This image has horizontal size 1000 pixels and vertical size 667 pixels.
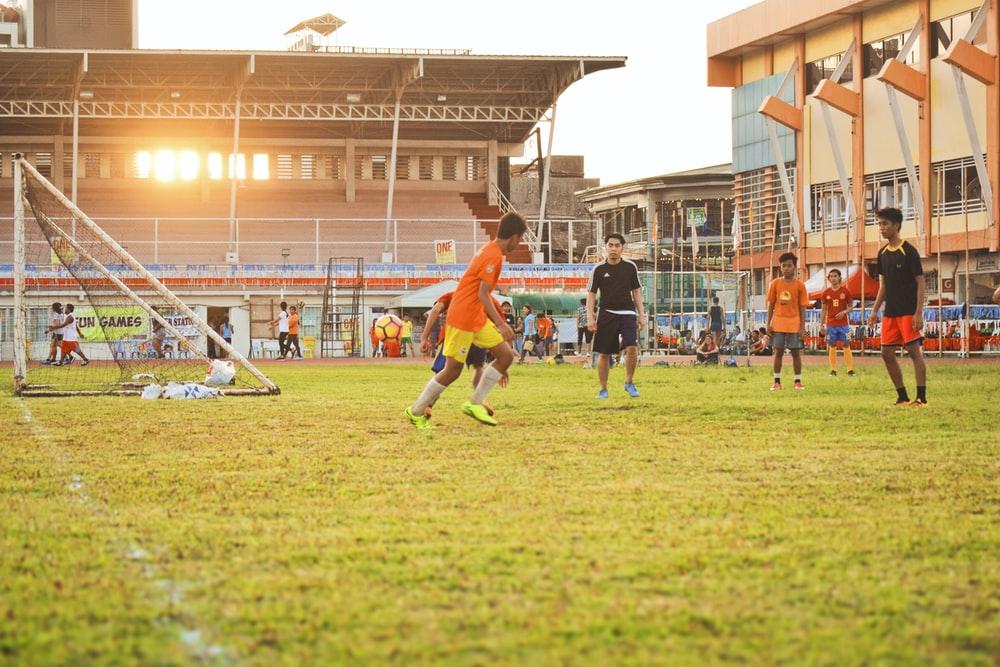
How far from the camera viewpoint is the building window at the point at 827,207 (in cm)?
4922

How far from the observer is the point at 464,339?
12.1 m

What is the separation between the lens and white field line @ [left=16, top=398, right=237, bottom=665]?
405 cm

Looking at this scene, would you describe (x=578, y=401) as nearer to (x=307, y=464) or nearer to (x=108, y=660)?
(x=307, y=464)

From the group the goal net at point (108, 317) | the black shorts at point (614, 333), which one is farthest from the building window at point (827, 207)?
the black shorts at point (614, 333)

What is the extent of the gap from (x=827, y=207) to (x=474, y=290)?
39.8 metres

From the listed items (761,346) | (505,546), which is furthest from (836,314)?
(761,346)

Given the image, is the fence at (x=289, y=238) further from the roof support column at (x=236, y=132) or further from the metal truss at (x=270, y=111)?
the metal truss at (x=270, y=111)

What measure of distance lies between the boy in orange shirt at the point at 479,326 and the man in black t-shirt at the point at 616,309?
12.6 ft

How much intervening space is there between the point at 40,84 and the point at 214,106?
6316mm

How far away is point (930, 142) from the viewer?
44.1 m

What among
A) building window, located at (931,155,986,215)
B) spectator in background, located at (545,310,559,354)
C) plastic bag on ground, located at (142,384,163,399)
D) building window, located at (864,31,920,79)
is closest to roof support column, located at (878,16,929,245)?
building window, located at (931,155,986,215)

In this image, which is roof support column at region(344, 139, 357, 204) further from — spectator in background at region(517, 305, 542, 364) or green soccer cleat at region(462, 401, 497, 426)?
green soccer cleat at region(462, 401, 497, 426)

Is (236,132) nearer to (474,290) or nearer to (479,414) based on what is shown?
(479,414)

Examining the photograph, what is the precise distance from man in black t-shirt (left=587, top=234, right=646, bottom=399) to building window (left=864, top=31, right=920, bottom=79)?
3062cm
